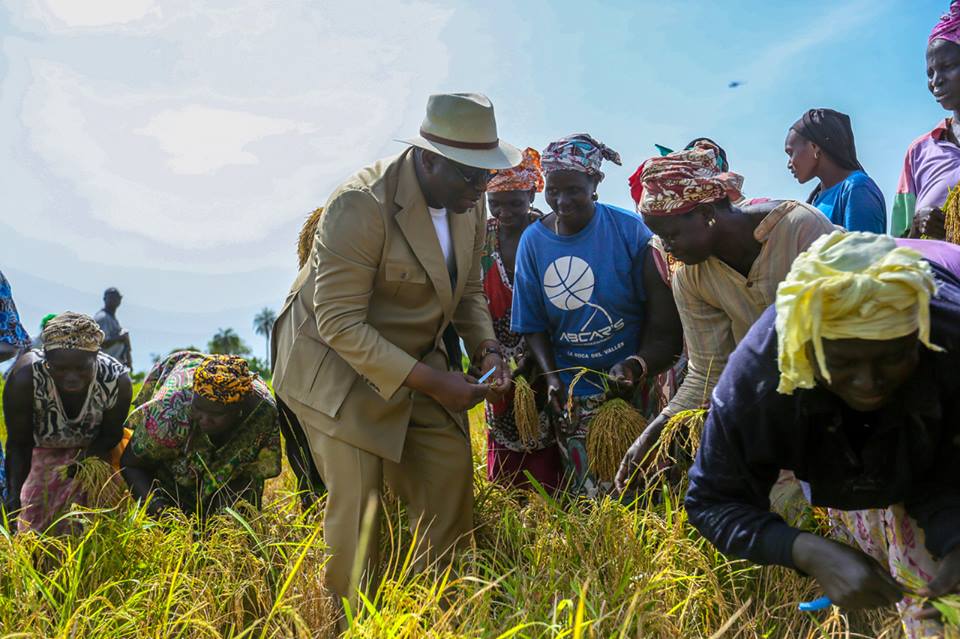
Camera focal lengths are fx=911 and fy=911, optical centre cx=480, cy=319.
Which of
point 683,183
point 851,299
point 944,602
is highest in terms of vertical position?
point 683,183

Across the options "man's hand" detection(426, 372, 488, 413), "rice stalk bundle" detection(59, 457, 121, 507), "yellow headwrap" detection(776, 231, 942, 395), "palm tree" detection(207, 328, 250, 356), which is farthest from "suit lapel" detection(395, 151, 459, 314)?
"palm tree" detection(207, 328, 250, 356)

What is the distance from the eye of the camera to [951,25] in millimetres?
3492

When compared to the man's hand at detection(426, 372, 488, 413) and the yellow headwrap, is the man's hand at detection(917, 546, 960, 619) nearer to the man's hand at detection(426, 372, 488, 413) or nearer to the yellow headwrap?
the yellow headwrap

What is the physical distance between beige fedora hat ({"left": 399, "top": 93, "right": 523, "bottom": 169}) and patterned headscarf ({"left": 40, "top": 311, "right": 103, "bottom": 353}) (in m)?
2.10

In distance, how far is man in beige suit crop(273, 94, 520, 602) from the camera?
10.3 feet

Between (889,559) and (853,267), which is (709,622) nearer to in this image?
(889,559)

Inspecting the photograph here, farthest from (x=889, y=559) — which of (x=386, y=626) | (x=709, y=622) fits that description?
(x=386, y=626)

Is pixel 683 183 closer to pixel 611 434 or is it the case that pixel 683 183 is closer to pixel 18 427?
pixel 611 434

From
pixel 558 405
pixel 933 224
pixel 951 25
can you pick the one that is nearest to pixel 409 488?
pixel 558 405

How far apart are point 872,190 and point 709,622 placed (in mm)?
2032

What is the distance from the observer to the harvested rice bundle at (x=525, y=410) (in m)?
3.88

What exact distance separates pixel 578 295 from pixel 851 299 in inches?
84.0

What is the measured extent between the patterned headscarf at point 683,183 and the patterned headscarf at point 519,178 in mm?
1241

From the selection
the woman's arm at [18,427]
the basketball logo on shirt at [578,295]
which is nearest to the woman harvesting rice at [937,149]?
the basketball logo on shirt at [578,295]
